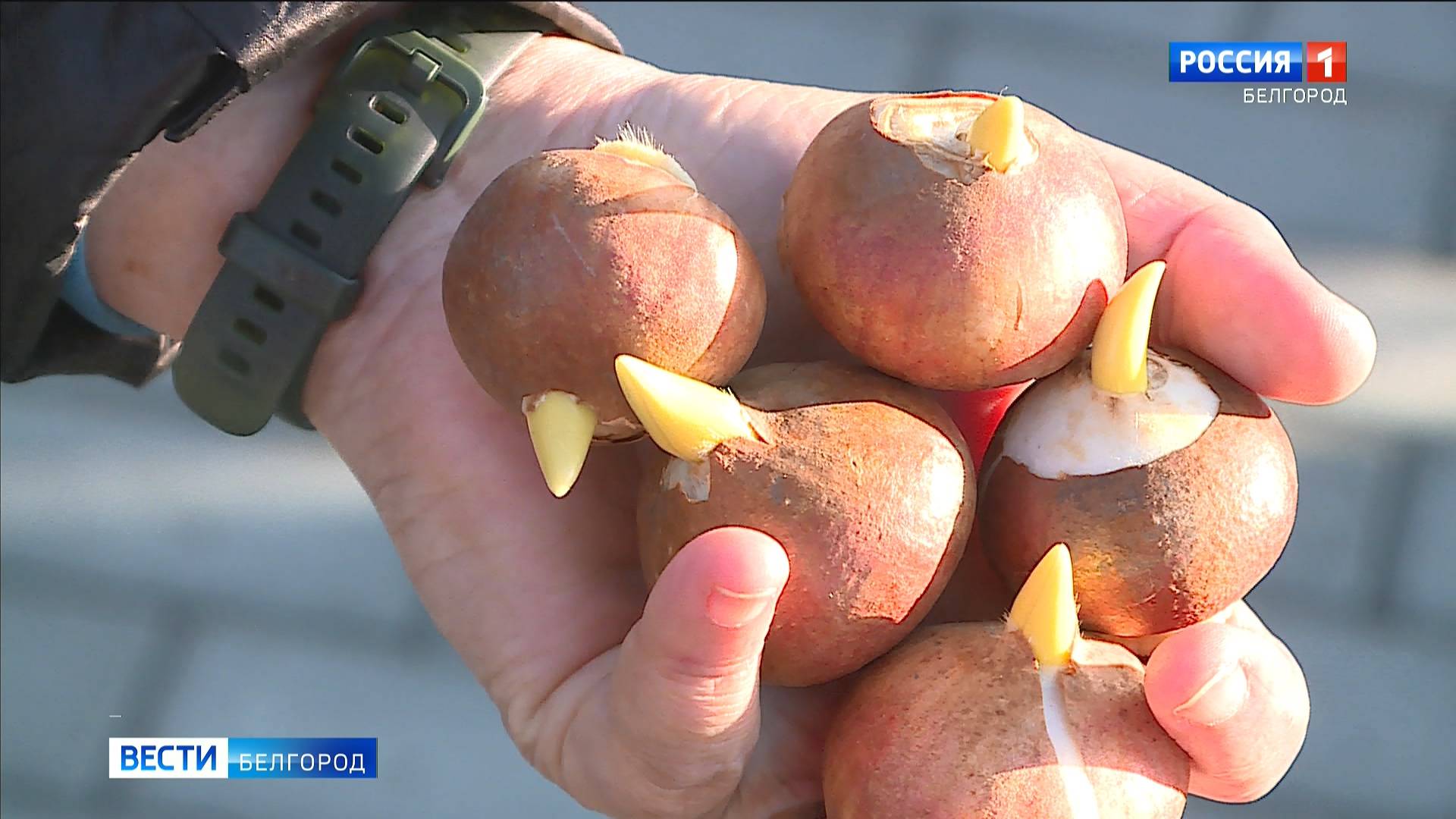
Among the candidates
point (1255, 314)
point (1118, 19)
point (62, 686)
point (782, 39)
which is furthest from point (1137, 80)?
point (62, 686)

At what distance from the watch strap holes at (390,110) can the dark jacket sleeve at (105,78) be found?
0.05 metres

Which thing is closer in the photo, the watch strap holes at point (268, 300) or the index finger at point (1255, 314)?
the index finger at point (1255, 314)

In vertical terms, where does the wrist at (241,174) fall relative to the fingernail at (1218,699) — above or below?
above

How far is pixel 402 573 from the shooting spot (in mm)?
1431

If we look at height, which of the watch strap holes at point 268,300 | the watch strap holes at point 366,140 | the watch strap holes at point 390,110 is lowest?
the watch strap holes at point 268,300

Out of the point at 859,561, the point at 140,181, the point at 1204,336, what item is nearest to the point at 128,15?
the point at 140,181

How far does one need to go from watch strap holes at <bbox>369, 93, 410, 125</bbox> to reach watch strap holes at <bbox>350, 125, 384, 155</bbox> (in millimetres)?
17

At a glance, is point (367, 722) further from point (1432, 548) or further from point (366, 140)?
point (1432, 548)

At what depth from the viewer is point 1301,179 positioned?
162cm

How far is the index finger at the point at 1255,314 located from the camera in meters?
0.77

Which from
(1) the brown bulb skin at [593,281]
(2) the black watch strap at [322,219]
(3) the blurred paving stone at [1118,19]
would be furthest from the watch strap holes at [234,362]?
(3) the blurred paving stone at [1118,19]

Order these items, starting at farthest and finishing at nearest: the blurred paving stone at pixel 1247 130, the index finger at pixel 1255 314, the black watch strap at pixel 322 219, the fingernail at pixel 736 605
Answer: the blurred paving stone at pixel 1247 130 < the black watch strap at pixel 322 219 < the index finger at pixel 1255 314 < the fingernail at pixel 736 605

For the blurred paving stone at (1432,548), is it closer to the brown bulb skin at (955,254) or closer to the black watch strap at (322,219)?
the brown bulb skin at (955,254)

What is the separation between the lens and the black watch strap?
2.90 ft
